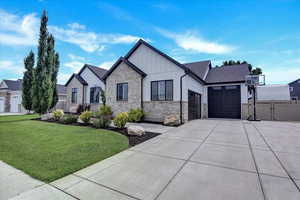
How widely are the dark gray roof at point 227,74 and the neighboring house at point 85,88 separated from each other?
1321 cm

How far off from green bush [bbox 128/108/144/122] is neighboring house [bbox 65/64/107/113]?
7.43m

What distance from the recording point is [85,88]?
61.1ft

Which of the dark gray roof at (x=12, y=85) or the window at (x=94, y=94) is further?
the dark gray roof at (x=12, y=85)

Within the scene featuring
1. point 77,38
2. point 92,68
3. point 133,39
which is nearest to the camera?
point 77,38

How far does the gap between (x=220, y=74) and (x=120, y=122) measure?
1313 centimetres

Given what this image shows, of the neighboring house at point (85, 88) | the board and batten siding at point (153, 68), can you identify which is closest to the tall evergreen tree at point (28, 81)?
the neighboring house at point (85, 88)

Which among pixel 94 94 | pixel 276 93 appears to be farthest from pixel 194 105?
pixel 276 93

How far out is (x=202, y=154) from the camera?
4.28 metres

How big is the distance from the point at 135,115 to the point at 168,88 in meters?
3.48

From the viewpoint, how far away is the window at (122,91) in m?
12.7

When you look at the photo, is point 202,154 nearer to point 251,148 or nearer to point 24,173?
point 251,148

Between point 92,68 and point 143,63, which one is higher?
point 92,68

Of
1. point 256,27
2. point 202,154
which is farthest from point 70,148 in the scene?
point 256,27

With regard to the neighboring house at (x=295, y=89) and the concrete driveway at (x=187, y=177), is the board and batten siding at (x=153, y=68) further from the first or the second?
the neighboring house at (x=295, y=89)
